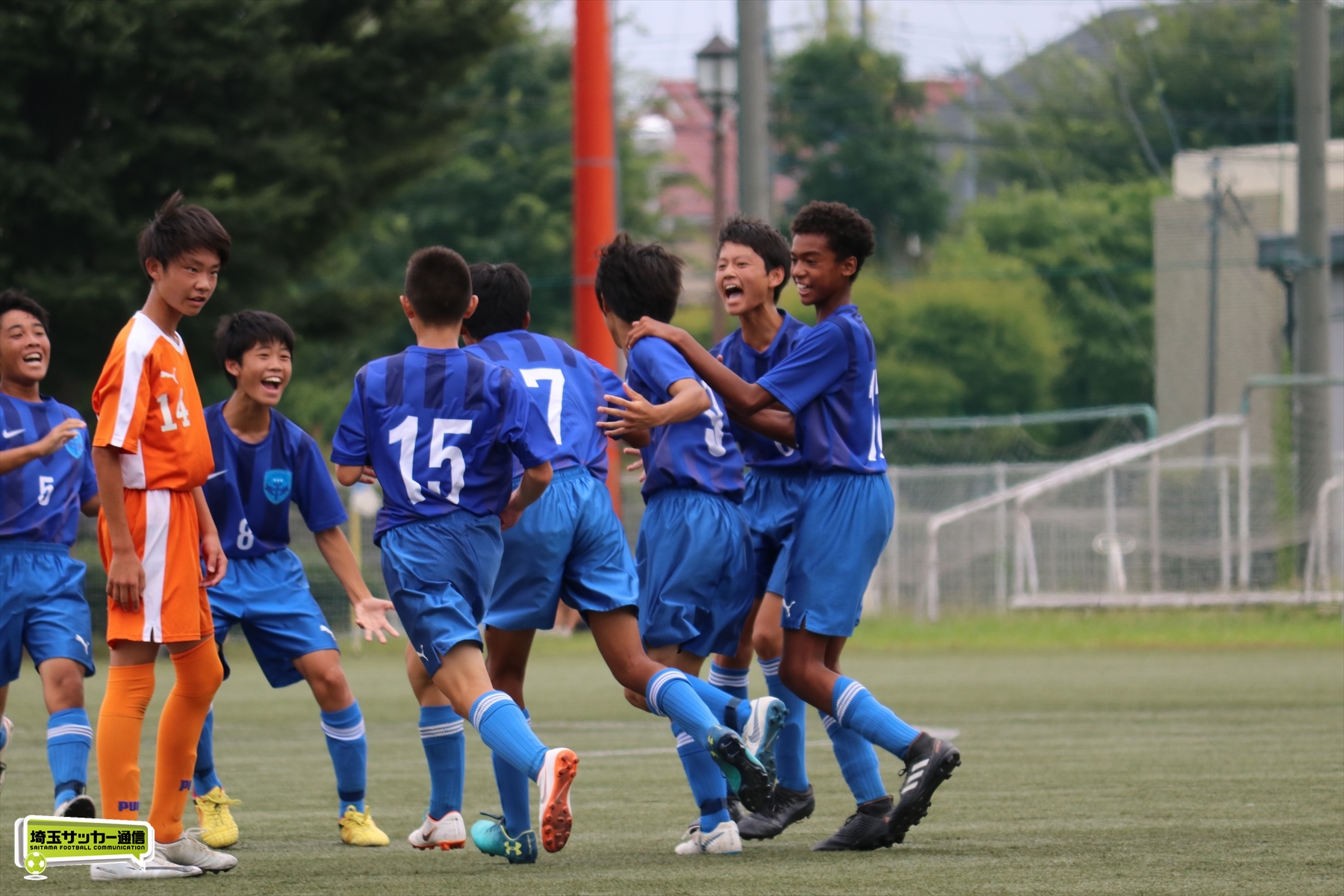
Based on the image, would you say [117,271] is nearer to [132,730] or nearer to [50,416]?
[50,416]

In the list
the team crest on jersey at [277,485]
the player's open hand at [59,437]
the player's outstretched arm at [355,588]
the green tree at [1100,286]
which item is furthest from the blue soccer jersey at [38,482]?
the green tree at [1100,286]

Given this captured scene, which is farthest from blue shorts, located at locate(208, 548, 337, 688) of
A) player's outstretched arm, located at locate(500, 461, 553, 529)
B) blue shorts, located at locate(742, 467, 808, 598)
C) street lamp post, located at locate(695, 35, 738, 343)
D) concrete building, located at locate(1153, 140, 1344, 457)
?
concrete building, located at locate(1153, 140, 1344, 457)

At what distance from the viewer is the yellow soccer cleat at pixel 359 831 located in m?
5.77

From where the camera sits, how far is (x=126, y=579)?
4.84 m

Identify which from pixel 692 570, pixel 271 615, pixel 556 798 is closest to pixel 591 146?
pixel 271 615

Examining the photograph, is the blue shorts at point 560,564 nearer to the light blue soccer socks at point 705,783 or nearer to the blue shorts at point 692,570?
the blue shorts at point 692,570

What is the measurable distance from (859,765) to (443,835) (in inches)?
52.5

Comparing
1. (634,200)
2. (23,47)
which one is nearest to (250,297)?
(23,47)

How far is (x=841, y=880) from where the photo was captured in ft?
15.1

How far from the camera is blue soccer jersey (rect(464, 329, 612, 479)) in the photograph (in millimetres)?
5539

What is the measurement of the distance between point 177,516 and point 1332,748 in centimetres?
541

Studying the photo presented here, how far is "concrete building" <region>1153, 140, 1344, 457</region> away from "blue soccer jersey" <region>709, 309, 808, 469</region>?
17644 millimetres

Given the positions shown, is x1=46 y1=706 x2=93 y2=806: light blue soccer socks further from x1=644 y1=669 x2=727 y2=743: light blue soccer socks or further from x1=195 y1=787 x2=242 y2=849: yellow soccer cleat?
x1=644 y1=669 x2=727 y2=743: light blue soccer socks

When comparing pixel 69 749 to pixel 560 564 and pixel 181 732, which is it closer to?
pixel 181 732
